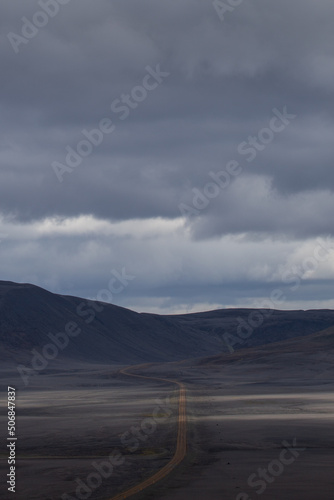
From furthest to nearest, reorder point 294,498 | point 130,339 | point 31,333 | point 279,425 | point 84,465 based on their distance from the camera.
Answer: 1. point 130,339
2. point 31,333
3. point 279,425
4. point 84,465
5. point 294,498

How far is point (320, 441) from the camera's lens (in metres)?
27.6

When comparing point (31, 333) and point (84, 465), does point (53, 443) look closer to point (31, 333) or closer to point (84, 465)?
point (84, 465)

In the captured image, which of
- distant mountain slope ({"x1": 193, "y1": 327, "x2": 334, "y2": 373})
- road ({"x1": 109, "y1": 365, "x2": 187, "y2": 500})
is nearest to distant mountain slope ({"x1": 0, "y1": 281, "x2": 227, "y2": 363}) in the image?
distant mountain slope ({"x1": 193, "y1": 327, "x2": 334, "y2": 373})

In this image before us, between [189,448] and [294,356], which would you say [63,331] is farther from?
[189,448]

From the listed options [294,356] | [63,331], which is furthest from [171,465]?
[63,331]

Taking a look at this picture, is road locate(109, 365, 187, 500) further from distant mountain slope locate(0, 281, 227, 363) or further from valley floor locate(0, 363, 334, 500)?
distant mountain slope locate(0, 281, 227, 363)

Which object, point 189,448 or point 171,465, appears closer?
point 171,465

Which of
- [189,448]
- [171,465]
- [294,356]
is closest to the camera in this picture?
[171,465]

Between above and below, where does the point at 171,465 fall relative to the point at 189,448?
below

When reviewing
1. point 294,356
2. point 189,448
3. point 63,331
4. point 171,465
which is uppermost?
point 63,331

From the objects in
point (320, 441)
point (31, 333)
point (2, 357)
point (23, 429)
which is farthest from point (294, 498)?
point (31, 333)

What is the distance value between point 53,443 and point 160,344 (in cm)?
16905

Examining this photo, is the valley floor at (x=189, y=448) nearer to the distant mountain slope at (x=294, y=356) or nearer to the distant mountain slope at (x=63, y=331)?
the distant mountain slope at (x=294, y=356)

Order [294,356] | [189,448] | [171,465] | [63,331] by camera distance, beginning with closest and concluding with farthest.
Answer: [171,465], [189,448], [294,356], [63,331]
